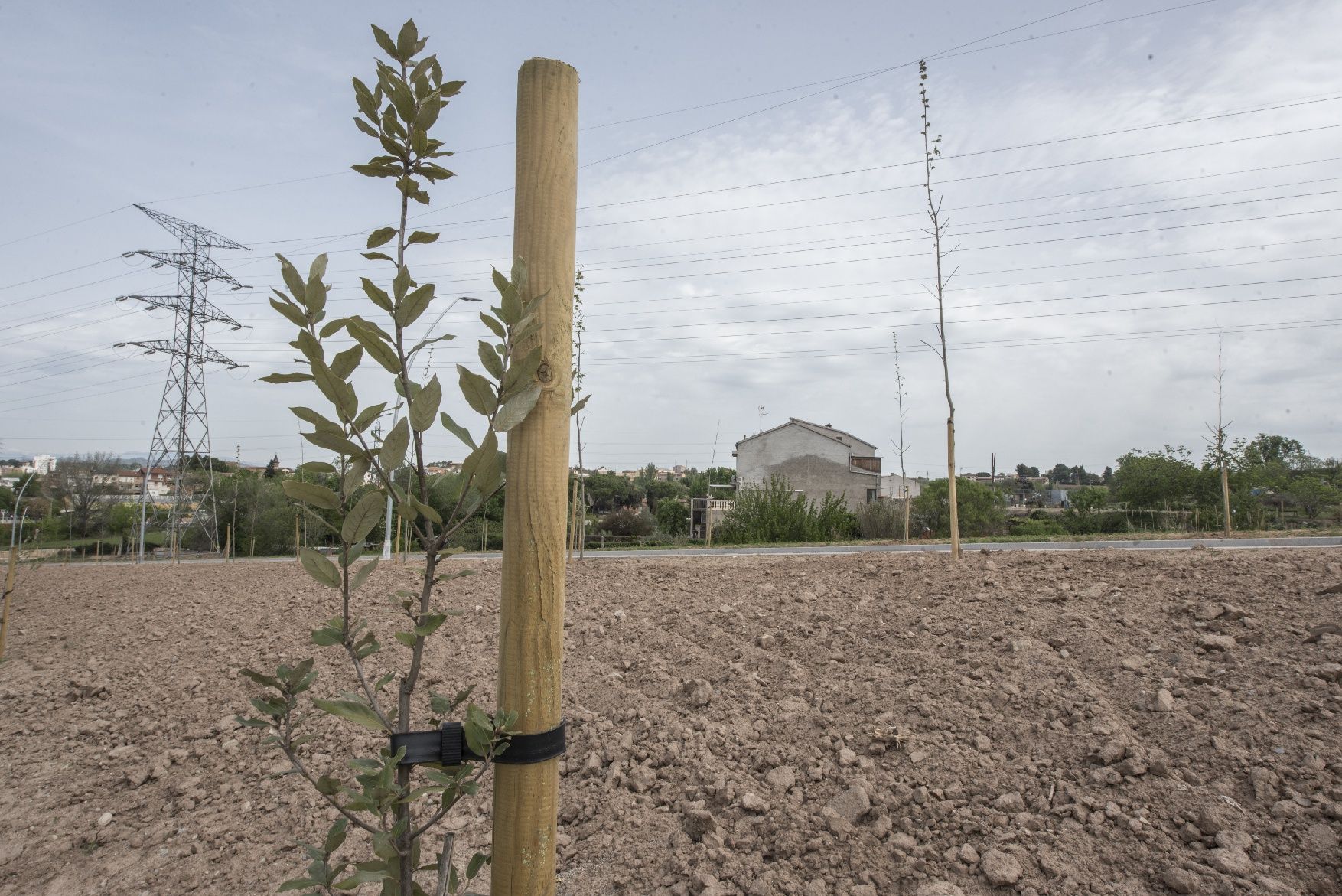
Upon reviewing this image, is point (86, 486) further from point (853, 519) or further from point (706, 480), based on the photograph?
point (706, 480)

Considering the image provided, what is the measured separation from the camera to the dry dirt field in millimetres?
2064

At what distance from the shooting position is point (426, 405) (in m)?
1.11

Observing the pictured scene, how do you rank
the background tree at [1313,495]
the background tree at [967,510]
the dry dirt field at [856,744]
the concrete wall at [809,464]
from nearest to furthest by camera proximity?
1. the dry dirt field at [856,744]
2. the background tree at [1313,495]
3. the background tree at [967,510]
4. the concrete wall at [809,464]

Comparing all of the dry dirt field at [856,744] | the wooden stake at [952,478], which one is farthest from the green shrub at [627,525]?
the dry dirt field at [856,744]

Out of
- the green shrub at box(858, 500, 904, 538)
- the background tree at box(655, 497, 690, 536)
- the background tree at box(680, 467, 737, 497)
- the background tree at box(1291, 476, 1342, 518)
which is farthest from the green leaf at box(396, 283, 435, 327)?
the background tree at box(680, 467, 737, 497)

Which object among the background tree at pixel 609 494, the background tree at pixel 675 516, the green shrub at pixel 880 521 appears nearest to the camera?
the green shrub at pixel 880 521

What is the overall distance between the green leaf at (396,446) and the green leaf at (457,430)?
0.06 metres

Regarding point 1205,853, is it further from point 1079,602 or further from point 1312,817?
point 1079,602

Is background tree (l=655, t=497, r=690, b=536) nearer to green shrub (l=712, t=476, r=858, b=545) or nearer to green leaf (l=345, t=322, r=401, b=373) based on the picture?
green shrub (l=712, t=476, r=858, b=545)

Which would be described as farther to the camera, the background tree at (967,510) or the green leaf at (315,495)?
the background tree at (967,510)

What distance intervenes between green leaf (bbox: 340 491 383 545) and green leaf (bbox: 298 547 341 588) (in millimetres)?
50

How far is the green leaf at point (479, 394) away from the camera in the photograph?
1.12 metres

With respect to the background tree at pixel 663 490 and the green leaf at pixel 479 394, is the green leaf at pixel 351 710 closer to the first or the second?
the green leaf at pixel 479 394

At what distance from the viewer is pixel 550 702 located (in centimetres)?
124
